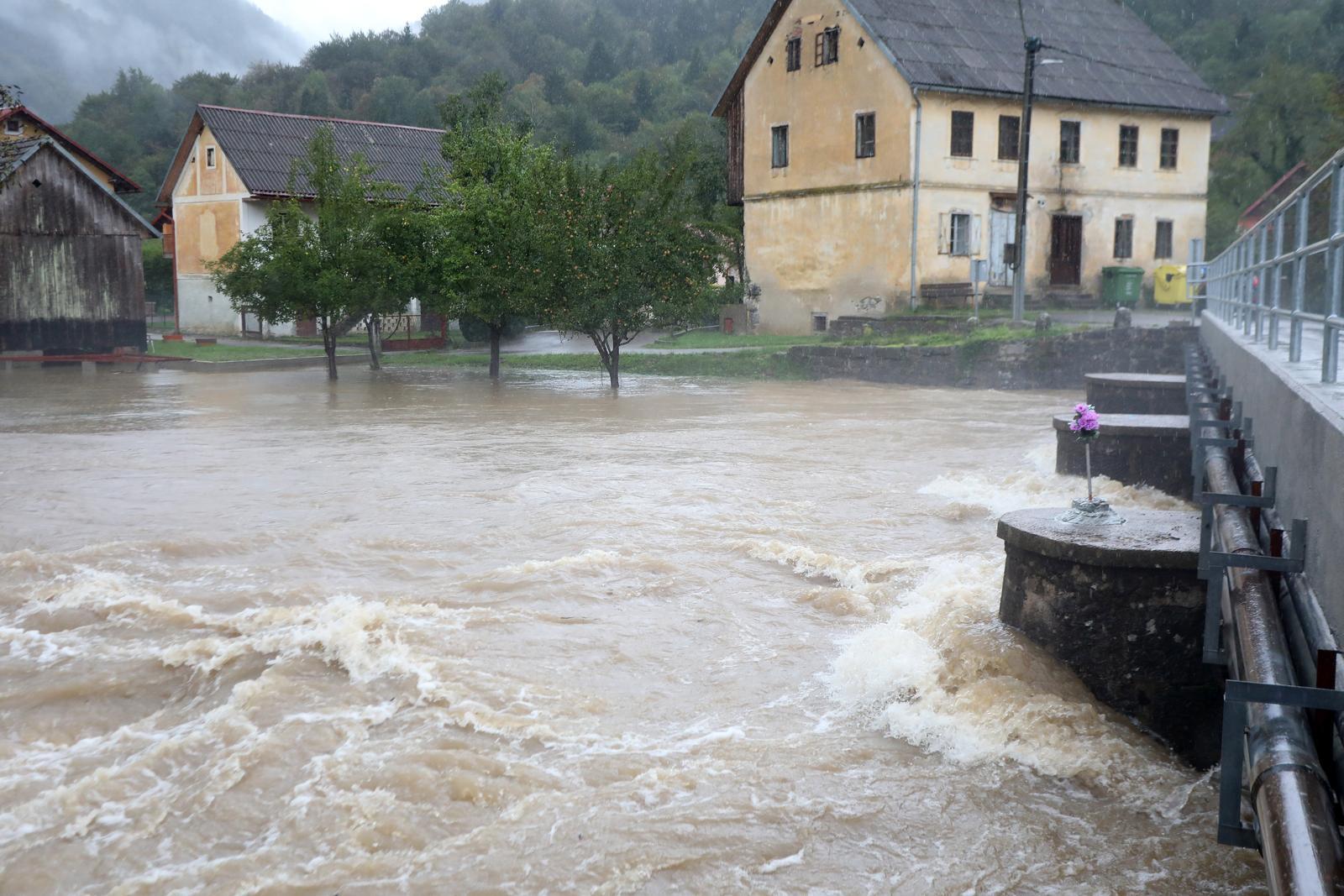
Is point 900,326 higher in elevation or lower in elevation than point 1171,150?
lower

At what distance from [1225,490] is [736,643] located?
9.13ft

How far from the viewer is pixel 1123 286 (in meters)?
33.0

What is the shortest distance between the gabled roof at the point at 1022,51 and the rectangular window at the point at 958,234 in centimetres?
321

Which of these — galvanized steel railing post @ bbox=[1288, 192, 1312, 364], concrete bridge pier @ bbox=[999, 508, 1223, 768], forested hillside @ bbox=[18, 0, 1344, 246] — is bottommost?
concrete bridge pier @ bbox=[999, 508, 1223, 768]

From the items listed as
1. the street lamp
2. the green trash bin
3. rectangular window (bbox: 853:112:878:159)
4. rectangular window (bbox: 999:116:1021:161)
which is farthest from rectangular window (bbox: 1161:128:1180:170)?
the street lamp

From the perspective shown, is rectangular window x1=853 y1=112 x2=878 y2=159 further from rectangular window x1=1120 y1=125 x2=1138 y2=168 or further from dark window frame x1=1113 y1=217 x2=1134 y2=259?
dark window frame x1=1113 y1=217 x2=1134 y2=259

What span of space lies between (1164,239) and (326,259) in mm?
24048

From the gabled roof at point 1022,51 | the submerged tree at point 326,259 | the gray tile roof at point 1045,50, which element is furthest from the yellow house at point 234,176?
the gray tile roof at point 1045,50

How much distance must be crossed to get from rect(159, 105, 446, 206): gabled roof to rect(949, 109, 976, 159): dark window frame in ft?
57.9

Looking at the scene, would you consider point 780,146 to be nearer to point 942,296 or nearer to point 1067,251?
point 942,296

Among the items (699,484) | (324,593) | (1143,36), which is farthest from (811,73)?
(324,593)

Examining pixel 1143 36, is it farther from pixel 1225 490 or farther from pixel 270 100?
pixel 270 100

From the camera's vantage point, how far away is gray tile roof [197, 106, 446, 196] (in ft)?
139

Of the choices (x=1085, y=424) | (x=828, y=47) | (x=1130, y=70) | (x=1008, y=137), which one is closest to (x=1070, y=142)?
(x=1008, y=137)
